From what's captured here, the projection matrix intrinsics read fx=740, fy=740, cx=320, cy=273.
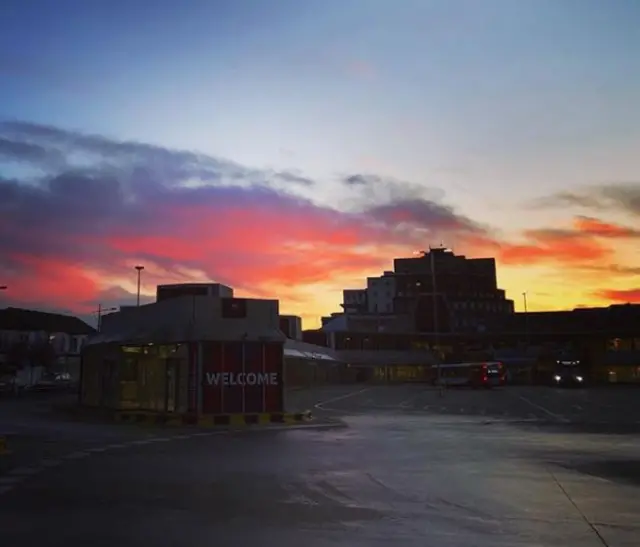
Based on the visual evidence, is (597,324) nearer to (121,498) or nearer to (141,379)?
(141,379)

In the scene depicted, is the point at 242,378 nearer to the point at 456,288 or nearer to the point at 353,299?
the point at 456,288

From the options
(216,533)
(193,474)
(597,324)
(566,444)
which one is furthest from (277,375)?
(597,324)

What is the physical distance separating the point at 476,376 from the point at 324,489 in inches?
2599

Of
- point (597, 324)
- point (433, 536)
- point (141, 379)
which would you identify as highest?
point (597, 324)

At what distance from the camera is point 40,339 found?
3915 inches

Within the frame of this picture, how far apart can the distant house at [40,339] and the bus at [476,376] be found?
4119 centimetres

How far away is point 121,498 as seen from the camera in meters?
11.2

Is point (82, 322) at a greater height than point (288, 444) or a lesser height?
greater

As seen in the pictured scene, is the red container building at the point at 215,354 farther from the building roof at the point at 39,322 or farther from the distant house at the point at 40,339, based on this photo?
the building roof at the point at 39,322

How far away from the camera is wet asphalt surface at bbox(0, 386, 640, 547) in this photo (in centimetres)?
884

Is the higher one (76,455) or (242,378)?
(242,378)

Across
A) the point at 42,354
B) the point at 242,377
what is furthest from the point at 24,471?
the point at 42,354

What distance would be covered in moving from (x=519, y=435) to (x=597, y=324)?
108341 mm

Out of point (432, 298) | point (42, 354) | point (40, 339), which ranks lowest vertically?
point (42, 354)
